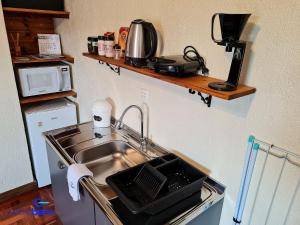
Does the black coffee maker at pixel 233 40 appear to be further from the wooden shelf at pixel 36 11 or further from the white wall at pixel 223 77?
the wooden shelf at pixel 36 11

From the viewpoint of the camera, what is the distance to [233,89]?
92 centimetres

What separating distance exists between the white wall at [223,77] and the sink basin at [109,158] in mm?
196

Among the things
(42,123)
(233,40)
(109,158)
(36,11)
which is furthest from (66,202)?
(36,11)

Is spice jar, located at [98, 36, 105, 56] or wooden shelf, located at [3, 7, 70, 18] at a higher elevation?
wooden shelf, located at [3, 7, 70, 18]

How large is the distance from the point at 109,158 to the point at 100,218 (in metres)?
0.62

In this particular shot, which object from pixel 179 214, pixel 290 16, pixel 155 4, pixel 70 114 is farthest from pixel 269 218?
pixel 70 114

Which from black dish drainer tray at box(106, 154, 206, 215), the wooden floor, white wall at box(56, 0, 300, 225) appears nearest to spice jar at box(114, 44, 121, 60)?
white wall at box(56, 0, 300, 225)

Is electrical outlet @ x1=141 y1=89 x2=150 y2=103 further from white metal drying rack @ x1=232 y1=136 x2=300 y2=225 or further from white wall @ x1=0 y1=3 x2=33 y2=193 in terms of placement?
white wall @ x1=0 y1=3 x2=33 y2=193

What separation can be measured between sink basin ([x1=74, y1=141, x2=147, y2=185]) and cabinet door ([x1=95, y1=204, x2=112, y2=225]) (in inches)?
14.5

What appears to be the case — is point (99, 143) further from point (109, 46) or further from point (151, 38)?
point (151, 38)

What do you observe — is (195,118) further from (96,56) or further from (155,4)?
(96,56)

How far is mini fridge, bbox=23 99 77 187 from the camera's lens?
7.30 ft

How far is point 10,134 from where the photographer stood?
213cm

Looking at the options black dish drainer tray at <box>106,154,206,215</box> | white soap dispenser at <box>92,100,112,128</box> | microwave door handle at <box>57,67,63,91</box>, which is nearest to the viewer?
black dish drainer tray at <box>106,154,206,215</box>
